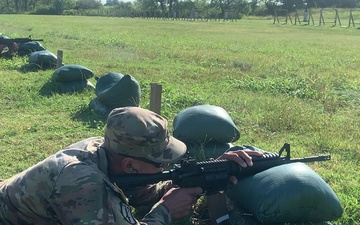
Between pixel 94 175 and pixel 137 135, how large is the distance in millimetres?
303

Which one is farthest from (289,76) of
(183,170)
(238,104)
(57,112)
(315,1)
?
(315,1)

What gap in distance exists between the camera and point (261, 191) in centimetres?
357

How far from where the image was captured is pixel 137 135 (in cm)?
260

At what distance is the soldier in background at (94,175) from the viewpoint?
8.21ft

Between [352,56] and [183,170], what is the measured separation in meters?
16.1

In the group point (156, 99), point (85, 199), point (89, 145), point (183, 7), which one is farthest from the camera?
Result: point (183, 7)

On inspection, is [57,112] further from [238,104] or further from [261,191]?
[261,191]

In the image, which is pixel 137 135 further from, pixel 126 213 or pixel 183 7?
pixel 183 7

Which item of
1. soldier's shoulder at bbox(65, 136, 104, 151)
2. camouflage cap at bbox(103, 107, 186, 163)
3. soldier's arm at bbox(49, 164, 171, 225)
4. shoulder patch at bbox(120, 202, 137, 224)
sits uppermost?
camouflage cap at bbox(103, 107, 186, 163)

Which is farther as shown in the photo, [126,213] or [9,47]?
[9,47]

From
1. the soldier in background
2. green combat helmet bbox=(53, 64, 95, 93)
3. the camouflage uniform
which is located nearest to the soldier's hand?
the soldier in background

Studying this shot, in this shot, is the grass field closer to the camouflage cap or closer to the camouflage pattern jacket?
the camouflage cap

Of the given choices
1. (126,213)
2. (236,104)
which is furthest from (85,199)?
(236,104)

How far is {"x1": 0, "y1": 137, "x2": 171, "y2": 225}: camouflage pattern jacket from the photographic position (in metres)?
2.49
